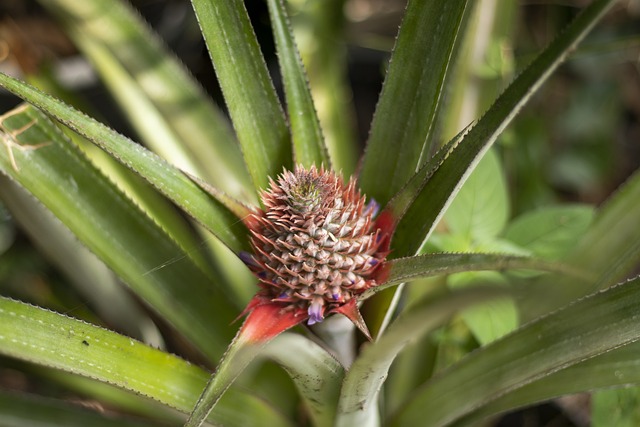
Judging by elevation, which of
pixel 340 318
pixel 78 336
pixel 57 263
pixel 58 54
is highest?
pixel 58 54

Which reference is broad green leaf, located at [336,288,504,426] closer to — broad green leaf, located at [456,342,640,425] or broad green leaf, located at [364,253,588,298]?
broad green leaf, located at [364,253,588,298]

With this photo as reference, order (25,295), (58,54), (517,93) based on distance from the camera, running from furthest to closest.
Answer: (58,54) < (25,295) < (517,93)

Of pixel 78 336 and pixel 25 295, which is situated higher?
pixel 25 295

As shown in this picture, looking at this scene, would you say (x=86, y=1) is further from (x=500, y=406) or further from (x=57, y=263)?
(x=500, y=406)

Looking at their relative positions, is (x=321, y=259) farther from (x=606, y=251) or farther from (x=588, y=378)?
(x=606, y=251)

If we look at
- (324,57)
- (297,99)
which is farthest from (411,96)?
(324,57)

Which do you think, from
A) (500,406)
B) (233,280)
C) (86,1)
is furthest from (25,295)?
(500,406)
